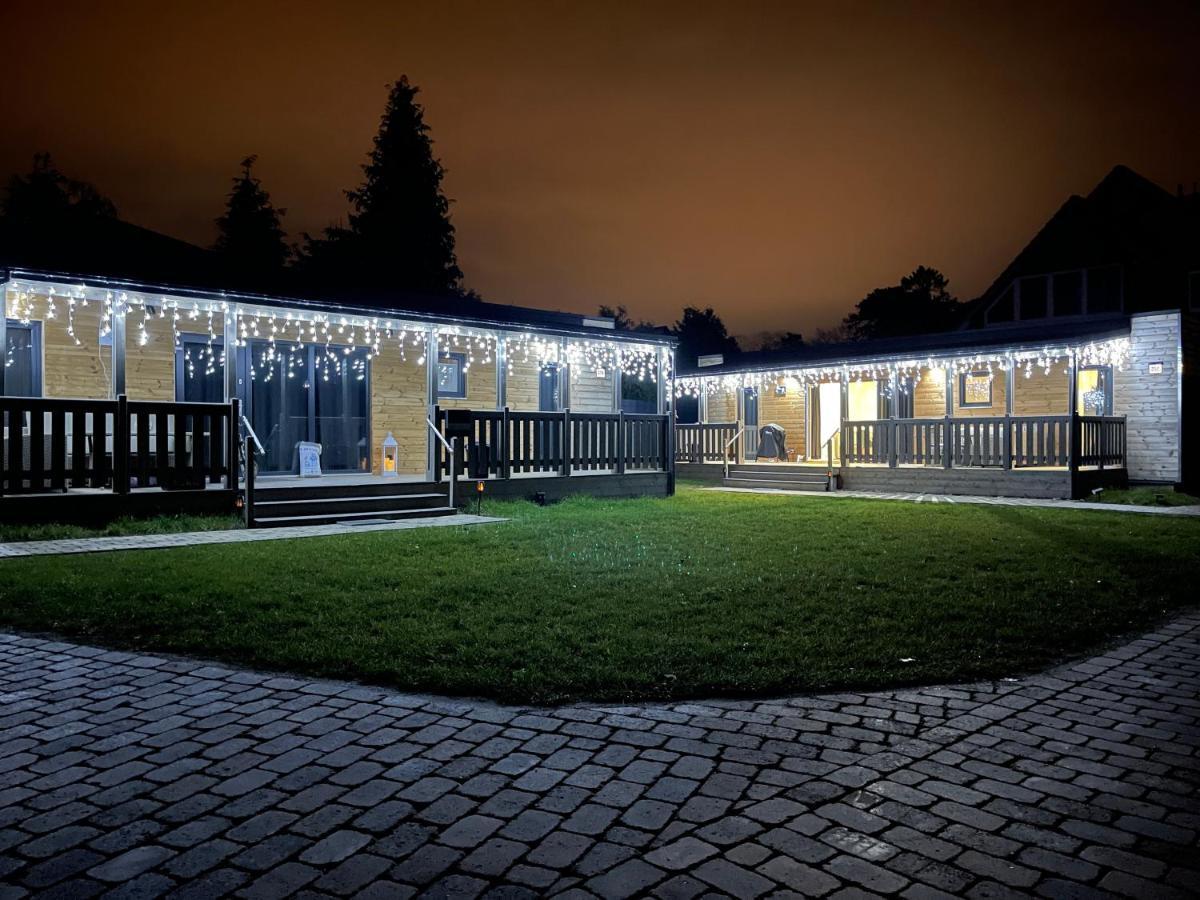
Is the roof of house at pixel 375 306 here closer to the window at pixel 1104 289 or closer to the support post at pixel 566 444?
the support post at pixel 566 444

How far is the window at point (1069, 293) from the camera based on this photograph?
83.4 feet

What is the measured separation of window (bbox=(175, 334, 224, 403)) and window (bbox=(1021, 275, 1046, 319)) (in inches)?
918

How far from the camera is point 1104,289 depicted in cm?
2492

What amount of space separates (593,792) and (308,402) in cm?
1328

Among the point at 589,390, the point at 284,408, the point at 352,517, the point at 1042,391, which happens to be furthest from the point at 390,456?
the point at 1042,391

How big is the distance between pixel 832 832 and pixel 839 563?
570 cm

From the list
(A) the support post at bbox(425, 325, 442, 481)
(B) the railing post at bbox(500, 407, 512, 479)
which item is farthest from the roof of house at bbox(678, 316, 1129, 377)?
(A) the support post at bbox(425, 325, 442, 481)

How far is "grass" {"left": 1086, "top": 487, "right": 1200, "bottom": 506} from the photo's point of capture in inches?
606

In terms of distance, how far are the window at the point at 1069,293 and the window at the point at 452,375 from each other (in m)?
18.9

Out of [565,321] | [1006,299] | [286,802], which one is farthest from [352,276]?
[286,802]

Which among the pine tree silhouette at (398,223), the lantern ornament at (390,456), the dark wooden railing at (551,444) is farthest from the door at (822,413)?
the pine tree silhouette at (398,223)

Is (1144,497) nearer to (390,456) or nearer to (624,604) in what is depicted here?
(624,604)

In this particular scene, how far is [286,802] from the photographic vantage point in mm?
3109

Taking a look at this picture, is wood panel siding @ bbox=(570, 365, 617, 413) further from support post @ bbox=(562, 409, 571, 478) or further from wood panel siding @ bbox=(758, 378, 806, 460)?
wood panel siding @ bbox=(758, 378, 806, 460)
